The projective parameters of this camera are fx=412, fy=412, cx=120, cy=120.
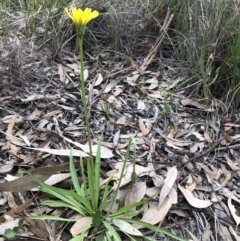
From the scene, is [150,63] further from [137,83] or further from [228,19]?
[228,19]

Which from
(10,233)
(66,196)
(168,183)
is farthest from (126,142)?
(10,233)

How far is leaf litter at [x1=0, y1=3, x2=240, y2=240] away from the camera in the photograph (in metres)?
1.50

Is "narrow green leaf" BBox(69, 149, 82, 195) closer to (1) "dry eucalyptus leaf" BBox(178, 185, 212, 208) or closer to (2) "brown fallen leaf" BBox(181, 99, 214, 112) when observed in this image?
(1) "dry eucalyptus leaf" BBox(178, 185, 212, 208)

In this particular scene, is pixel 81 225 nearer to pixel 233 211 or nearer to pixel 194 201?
pixel 194 201

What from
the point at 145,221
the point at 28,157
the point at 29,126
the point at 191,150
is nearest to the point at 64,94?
the point at 29,126

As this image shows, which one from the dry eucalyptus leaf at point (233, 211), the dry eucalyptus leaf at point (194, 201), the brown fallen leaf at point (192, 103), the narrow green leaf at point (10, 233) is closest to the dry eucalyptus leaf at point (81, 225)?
the narrow green leaf at point (10, 233)

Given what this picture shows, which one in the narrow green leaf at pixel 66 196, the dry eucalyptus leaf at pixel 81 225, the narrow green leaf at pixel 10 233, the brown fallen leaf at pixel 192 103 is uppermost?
the narrow green leaf at pixel 66 196

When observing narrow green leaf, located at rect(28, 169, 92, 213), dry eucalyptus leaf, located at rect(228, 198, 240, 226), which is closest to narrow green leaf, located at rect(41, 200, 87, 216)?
narrow green leaf, located at rect(28, 169, 92, 213)

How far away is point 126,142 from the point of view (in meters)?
1.81

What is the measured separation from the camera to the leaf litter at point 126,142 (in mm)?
1500

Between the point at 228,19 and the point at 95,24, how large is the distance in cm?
89

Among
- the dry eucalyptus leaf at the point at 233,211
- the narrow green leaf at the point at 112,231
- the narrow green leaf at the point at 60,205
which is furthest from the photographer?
the dry eucalyptus leaf at the point at 233,211

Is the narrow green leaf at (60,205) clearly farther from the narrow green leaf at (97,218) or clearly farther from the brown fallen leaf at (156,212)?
the brown fallen leaf at (156,212)

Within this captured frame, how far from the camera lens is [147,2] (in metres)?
2.64
